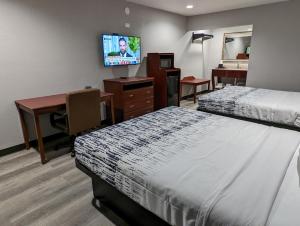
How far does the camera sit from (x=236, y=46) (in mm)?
6062

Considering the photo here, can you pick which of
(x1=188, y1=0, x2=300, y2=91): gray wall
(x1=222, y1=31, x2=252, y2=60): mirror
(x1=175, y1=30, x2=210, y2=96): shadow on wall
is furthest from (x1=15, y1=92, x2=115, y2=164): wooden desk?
(x1=222, y1=31, x2=252, y2=60): mirror

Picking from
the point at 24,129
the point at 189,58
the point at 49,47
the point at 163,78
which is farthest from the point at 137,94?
the point at 189,58

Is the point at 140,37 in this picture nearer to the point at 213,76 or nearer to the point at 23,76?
the point at 23,76


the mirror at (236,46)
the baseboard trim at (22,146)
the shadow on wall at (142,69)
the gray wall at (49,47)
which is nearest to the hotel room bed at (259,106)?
the shadow on wall at (142,69)

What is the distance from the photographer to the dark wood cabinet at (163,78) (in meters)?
4.32

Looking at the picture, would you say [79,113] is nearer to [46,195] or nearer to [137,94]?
[46,195]

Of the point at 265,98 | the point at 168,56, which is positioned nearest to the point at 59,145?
the point at 168,56

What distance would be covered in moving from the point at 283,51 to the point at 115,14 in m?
3.51

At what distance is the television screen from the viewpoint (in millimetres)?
3535

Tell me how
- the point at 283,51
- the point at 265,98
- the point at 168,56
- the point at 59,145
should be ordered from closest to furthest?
1. the point at 59,145
2. the point at 265,98
3. the point at 283,51
4. the point at 168,56

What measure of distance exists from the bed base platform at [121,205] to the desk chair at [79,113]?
3.18 ft

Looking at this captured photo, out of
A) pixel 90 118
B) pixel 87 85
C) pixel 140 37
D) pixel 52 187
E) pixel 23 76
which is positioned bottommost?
pixel 52 187

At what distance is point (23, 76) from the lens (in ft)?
9.04

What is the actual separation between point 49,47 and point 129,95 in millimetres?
1475
